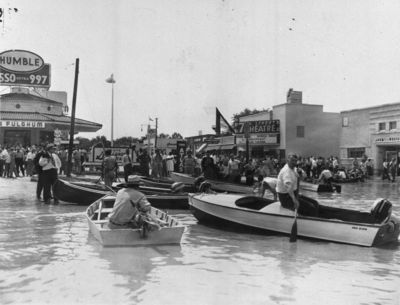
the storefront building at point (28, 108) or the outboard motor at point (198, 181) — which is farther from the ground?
the storefront building at point (28, 108)

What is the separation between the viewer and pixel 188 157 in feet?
82.4

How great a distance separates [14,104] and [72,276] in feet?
120

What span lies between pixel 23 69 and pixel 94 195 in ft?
81.6

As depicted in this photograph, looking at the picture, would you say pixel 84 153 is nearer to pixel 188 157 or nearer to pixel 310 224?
pixel 188 157

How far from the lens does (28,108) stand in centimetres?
4103

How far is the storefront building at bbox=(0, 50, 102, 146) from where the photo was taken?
36.5 metres

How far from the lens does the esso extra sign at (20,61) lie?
3650 cm

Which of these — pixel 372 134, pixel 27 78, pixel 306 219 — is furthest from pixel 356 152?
pixel 306 219

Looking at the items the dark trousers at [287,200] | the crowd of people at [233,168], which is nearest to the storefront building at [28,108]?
the crowd of people at [233,168]

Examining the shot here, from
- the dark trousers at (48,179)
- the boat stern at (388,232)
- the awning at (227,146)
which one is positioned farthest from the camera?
the awning at (227,146)

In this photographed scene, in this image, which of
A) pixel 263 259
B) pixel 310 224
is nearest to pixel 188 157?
pixel 310 224

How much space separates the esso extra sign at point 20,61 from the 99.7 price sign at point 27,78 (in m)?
0.26

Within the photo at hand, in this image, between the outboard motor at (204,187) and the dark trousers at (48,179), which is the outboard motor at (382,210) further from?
the dark trousers at (48,179)


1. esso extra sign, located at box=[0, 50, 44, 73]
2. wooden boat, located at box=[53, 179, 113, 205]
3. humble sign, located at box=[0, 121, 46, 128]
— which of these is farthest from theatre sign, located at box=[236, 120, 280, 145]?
wooden boat, located at box=[53, 179, 113, 205]
